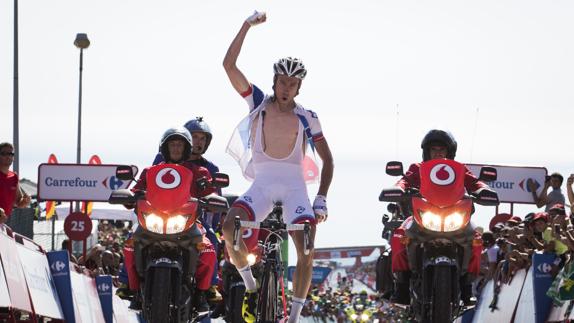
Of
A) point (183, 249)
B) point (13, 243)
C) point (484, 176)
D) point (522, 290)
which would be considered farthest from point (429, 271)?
point (522, 290)

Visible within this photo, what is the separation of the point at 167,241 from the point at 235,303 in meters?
2.48

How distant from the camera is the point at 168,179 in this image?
12.0 metres

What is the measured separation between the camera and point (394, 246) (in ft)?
40.3

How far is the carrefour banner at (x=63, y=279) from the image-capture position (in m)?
15.8

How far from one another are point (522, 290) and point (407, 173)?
4838 millimetres

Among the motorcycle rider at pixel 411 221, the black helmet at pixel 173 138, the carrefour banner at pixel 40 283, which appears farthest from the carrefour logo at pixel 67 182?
the motorcycle rider at pixel 411 221

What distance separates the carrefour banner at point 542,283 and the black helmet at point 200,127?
3994 millimetres

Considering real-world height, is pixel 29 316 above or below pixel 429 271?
below

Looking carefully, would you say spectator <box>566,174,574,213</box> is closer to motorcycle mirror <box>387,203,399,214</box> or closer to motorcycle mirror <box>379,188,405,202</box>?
motorcycle mirror <box>387,203,399,214</box>

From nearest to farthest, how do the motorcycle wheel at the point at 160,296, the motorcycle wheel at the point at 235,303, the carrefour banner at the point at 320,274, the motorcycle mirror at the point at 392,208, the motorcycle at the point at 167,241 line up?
the motorcycle wheel at the point at 160,296 < the motorcycle at the point at 167,241 < the motorcycle wheel at the point at 235,303 < the motorcycle mirror at the point at 392,208 < the carrefour banner at the point at 320,274

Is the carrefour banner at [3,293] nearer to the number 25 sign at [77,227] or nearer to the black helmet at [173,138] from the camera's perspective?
the black helmet at [173,138]

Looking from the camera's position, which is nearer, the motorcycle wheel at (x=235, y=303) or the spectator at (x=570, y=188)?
the motorcycle wheel at (x=235, y=303)

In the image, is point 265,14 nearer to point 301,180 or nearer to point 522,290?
point 301,180

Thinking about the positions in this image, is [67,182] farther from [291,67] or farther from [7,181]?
[291,67]
